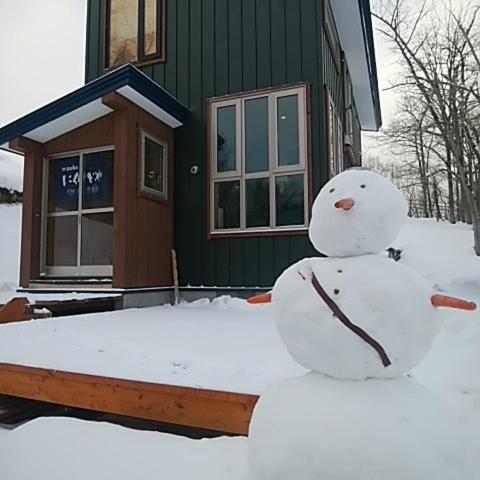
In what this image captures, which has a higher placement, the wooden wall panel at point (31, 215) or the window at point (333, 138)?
the window at point (333, 138)

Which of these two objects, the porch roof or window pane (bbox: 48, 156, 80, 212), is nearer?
the porch roof

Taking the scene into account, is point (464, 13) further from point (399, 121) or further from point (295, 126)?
point (295, 126)

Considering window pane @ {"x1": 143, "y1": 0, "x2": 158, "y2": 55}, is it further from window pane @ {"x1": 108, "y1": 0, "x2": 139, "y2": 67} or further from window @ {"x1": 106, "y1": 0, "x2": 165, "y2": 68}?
window pane @ {"x1": 108, "y1": 0, "x2": 139, "y2": 67}

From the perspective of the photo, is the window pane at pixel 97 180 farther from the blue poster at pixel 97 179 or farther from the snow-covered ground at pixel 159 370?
the snow-covered ground at pixel 159 370

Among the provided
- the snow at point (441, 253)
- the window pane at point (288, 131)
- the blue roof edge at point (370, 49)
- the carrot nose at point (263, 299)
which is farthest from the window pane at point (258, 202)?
the carrot nose at point (263, 299)

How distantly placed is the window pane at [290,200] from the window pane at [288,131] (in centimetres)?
22

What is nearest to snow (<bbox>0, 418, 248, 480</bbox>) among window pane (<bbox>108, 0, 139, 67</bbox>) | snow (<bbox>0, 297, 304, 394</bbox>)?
snow (<bbox>0, 297, 304, 394</bbox>)

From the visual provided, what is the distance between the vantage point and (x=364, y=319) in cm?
127

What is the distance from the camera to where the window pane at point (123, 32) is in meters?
6.88

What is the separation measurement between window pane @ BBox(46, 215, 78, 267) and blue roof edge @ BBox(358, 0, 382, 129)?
5.62 meters

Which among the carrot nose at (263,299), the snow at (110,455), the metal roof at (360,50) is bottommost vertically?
the snow at (110,455)

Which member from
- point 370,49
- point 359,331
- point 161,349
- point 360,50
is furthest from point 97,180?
point 370,49

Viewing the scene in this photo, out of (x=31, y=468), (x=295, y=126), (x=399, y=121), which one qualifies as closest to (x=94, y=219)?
(x=295, y=126)

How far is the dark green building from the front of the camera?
5312mm
